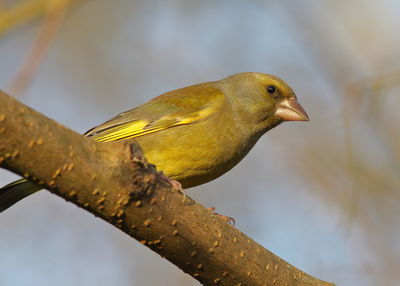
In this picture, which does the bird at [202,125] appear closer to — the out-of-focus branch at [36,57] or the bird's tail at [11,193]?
the bird's tail at [11,193]

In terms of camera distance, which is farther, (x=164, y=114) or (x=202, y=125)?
(x=164, y=114)

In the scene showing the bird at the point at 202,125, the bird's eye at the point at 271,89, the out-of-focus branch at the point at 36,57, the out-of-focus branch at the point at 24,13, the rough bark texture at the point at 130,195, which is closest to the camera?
the rough bark texture at the point at 130,195

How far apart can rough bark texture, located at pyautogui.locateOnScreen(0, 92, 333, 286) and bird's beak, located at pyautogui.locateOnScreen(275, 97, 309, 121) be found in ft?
7.54

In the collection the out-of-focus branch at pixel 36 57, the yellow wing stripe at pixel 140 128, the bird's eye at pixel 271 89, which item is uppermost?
the bird's eye at pixel 271 89

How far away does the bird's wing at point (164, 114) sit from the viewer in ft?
19.4

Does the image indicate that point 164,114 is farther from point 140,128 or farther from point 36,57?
point 36,57

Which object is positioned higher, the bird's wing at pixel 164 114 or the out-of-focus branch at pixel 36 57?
the bird's wing at pixel 164 114

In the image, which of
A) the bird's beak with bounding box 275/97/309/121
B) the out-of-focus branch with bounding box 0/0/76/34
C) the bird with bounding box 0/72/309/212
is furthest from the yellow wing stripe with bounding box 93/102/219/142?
the out-of-focus branch with bounding box 0/0/76/34

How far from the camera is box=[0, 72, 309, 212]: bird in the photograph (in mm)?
5492

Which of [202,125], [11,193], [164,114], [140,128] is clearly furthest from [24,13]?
[202,125]

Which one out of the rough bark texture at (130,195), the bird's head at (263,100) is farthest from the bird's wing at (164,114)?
the rough bark texture at (130,195)

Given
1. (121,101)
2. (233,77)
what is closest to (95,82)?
(121,101)

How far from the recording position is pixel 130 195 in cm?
337

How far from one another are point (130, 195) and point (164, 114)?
2.73m
